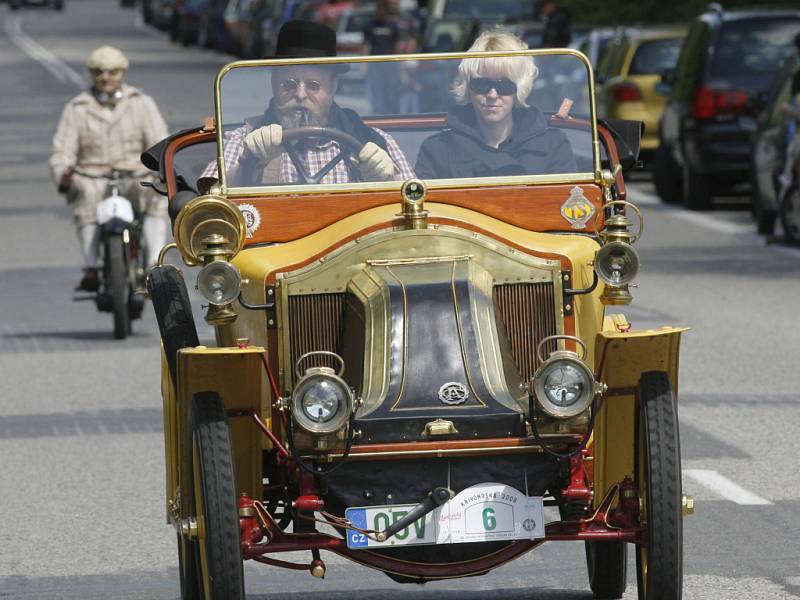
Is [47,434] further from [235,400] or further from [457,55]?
[235,400]

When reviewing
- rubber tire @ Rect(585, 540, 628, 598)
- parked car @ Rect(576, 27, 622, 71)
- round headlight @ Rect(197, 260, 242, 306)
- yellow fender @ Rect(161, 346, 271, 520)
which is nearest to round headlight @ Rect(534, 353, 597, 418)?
yellow fender @ Rect(161, 346, 271, 520)

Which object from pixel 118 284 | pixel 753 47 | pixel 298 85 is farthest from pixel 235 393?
pixel 753 47

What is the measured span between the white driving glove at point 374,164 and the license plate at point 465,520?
4.93ft

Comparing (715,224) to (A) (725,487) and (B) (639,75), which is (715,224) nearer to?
(B) (639,75)

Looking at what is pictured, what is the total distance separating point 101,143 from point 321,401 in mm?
8950

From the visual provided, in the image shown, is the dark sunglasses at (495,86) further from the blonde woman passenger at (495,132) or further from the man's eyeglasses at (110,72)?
the man's eyeglasses at (110,72)

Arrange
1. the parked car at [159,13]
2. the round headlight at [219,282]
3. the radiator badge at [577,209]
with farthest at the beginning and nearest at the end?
the parked car at [159,13]
the radiator badge at [577,209]
the round headlight at [219,282]

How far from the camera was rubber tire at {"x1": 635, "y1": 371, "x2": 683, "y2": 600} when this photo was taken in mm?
5527

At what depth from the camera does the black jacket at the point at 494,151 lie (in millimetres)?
6895

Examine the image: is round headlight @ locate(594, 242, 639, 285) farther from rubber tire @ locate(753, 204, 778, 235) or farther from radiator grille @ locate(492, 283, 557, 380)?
rubber tire @ locate(753, 204, 778, 235)

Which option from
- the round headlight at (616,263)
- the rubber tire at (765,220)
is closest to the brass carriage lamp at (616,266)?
the round headlight at (616,263)

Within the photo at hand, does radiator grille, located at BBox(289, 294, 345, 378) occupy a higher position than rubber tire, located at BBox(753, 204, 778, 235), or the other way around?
radiator grille, located at BBox(289, 294, 345, 378)

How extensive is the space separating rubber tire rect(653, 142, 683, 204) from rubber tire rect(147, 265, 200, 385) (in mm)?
16664

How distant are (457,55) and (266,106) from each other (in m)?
0.63
